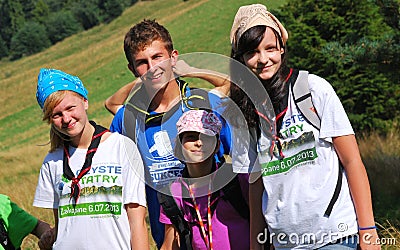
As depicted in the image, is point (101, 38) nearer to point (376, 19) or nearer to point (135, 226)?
point (376, 19)

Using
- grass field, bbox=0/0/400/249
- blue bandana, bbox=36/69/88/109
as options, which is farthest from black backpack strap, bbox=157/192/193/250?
grass field, bbox=0/0/400/249

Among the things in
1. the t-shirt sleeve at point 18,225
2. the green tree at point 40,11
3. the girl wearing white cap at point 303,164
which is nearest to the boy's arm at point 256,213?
the girl wearing white cap at point 303,164

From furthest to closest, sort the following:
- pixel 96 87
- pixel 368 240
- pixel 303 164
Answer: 1. pixel 96 87
2. pixel 303 164
3. pixel 368 240

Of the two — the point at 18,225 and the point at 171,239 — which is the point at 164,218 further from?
the point at 18,225

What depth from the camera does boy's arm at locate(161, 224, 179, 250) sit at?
3393mm

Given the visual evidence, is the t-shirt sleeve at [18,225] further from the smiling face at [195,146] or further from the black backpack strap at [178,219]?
the smiling face at [195,146]

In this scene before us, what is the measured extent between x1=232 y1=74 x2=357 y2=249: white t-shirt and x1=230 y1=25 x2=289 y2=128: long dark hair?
0.30 feet

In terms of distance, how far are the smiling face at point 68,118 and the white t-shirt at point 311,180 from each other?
1.14m

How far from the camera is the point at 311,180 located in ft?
9.34

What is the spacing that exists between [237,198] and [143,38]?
1.15 meters

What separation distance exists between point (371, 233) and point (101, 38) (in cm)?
6666

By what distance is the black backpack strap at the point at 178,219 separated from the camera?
3.36 meters

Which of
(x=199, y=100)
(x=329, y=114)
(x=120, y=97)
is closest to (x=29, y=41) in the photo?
(x=120, y=97)

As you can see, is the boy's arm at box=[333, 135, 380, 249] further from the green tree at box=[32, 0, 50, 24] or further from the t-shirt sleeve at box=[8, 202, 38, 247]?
the green tree at box=[32, 0, 50, 24]
